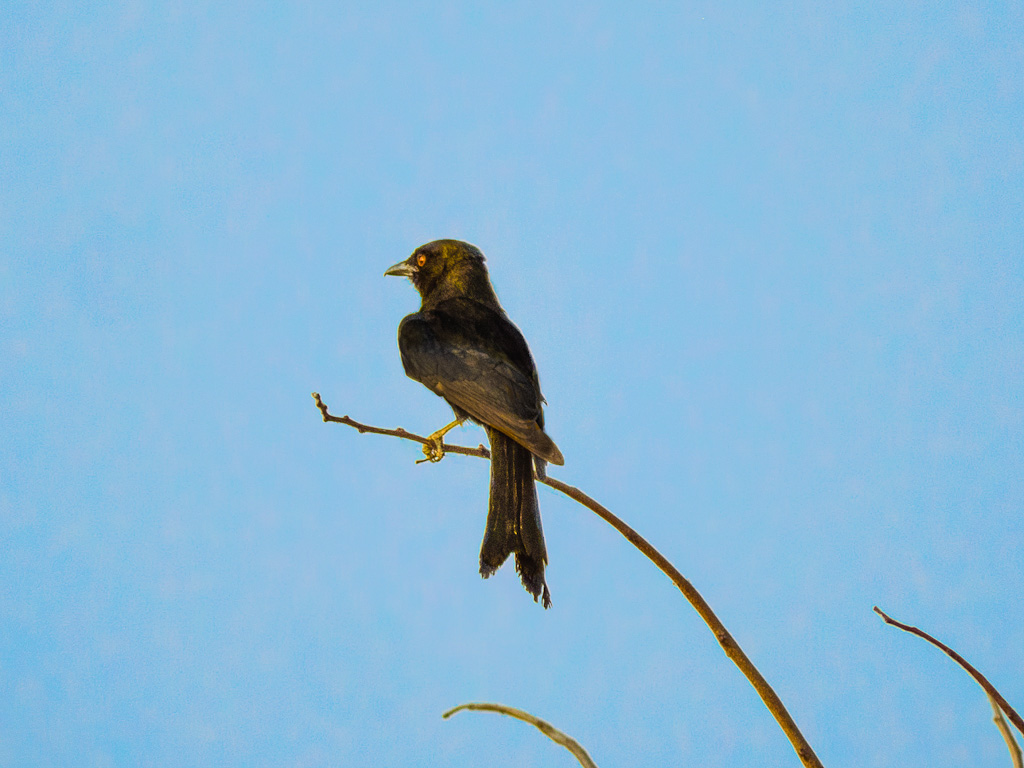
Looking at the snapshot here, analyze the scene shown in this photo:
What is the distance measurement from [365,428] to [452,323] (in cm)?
97

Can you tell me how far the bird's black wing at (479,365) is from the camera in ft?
6.42

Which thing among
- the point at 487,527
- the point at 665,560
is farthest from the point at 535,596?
the point at 665,560

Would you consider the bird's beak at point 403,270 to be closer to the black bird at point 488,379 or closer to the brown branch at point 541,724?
the black bird at point 488,379

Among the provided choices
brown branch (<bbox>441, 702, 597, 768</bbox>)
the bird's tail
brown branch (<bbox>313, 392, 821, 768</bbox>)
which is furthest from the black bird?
brown branch (<bbox>441, 702, 597, 768</bbox>)

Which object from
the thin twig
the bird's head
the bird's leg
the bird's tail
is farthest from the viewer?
the bird's head

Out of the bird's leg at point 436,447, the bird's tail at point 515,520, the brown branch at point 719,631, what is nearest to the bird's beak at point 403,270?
the bird's leg at point 436,447

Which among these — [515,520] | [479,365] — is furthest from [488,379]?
[515,520]

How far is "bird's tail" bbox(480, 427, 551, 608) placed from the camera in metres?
1.76

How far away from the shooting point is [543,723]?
1034mm

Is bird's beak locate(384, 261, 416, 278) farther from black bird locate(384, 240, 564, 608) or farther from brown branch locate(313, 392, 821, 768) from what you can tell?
brown branch locate(313, 392, 821, 768)

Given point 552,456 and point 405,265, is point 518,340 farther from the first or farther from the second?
point 552,456

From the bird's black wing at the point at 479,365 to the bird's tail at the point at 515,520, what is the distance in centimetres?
6

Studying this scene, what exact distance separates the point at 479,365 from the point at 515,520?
0.46m

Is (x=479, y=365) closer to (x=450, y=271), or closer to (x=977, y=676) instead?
(x=450, y=271)
